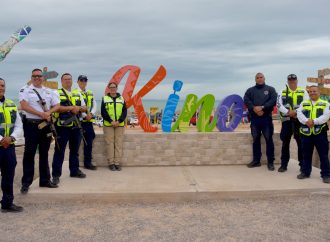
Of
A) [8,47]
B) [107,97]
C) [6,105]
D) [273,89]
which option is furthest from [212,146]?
[8,47]

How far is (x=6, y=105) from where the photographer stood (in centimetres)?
460

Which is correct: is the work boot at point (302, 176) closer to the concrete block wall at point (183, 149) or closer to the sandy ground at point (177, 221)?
the sandy ground at point (177, 221)

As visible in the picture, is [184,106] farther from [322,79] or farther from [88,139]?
[322,79]

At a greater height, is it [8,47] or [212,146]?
[8,47]

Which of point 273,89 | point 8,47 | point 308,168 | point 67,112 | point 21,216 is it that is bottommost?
point 21,216

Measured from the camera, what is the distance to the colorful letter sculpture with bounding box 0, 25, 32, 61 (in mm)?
22484

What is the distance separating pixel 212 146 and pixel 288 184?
201 cm

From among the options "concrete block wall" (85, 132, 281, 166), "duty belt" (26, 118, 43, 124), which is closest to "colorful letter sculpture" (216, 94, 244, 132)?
"concrete block wall" (85, 132, 281, 166)

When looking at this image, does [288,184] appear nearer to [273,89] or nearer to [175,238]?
[273,89]

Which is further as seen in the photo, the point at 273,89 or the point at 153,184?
the point at 273,89

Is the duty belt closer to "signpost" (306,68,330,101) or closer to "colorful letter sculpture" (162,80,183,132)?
"colorful letter sculpture" (162,80,183,132)

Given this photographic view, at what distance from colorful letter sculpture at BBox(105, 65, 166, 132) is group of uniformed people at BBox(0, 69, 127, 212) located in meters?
1.06

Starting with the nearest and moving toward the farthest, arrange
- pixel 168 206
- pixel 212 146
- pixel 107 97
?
pixel 168 206, pixel 107 97, pixel 212 146

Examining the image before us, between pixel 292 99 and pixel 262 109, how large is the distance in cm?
56
